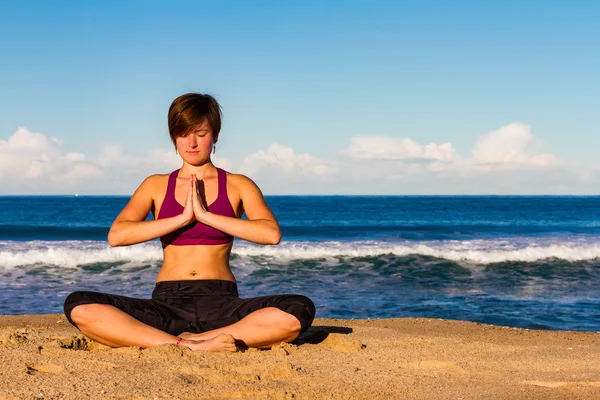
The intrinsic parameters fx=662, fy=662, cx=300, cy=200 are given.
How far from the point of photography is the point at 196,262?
483 centimetres

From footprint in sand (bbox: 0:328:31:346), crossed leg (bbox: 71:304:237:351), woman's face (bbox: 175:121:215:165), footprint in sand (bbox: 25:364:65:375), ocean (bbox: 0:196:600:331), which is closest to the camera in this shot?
footprint in sand (bbox: 25:364:65:375)

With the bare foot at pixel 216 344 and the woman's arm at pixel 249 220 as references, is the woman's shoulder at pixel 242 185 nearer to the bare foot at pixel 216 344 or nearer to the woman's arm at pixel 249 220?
the woman's arm at pixel 249 220

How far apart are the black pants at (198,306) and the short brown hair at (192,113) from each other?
3.64 ft

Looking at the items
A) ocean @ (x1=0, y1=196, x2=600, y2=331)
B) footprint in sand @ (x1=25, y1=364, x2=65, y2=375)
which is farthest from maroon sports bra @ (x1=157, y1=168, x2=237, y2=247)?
ocean @ (x1=0, y1=196, x2=600, y2=331)

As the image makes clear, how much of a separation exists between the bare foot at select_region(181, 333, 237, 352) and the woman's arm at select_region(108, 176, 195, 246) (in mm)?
784

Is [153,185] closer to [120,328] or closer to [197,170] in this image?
[197,170]

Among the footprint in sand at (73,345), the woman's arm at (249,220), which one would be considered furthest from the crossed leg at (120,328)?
the woman's arm at (249,220)

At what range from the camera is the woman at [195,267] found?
15.3ft

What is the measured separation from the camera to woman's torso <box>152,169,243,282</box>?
4820 millimetres

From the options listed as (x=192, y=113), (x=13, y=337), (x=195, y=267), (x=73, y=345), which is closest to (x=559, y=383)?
(x=195, y=267)

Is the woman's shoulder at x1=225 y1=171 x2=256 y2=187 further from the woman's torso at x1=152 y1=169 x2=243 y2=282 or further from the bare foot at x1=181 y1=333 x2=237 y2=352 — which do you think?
the bare foot at x1=181 y1=333 x2=237 y2=352

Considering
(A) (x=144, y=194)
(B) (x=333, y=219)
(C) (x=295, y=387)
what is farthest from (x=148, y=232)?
(B) (x=333, y=219)

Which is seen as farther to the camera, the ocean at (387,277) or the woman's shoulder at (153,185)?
the ocean at (387,277)

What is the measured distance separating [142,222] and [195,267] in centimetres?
51
